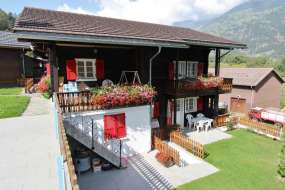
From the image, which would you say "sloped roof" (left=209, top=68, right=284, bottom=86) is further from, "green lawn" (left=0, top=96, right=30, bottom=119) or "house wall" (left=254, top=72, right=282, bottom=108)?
"green lawn" (left=0, top=96, right=30, bottom=119)

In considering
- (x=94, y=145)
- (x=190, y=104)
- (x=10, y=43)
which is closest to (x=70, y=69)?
(x=94, y=145)

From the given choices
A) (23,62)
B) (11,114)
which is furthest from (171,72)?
(23,62)

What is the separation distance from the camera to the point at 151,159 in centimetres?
1091

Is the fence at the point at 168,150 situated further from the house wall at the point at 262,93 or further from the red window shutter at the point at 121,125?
the house wall at the point at 262,93

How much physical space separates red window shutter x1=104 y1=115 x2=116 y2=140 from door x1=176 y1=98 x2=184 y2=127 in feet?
21.1

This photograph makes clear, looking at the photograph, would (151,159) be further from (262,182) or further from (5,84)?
(5,84)

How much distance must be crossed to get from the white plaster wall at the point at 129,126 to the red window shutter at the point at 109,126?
168mm

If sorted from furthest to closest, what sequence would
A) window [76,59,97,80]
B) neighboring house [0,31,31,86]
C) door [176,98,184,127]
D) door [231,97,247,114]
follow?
door [231,97,247,114]
neighboring house [0,31,31,86]
door [176,98,184,127]
window [76,59,97,80]

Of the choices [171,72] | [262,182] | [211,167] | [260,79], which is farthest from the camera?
[260,79]

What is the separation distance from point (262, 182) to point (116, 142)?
7038 mm

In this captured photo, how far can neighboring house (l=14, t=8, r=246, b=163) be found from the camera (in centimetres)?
891

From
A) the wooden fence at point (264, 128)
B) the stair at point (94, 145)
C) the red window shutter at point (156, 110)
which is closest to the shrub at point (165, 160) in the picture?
the stair at point (94, 145)

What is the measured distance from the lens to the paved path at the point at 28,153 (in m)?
4.73

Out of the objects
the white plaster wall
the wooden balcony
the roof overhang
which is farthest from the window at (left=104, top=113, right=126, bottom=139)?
the wooden balcony
